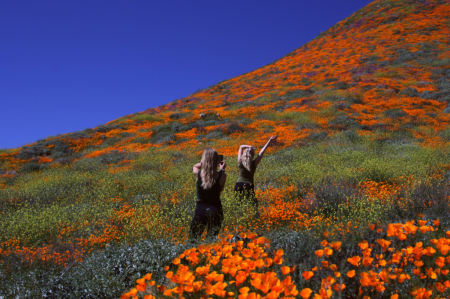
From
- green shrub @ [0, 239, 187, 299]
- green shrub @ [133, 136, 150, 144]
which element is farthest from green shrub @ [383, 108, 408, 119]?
green shrub @ [0, 239, 187, 299]

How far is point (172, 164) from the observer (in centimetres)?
1098

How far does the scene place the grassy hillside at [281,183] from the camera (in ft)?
7.47

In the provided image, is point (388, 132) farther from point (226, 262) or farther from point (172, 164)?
point (226, 262)

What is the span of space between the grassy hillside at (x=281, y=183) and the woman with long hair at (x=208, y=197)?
0.98 ft

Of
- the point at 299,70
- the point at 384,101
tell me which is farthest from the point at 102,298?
the point at 299,70

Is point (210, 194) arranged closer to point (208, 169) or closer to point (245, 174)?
point (208, 169)

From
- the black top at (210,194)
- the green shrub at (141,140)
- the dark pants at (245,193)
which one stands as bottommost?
the dark pants at (245,193)

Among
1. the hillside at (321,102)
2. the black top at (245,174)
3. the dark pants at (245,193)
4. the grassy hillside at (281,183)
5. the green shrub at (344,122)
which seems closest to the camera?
the grassy hillside at (281,183)

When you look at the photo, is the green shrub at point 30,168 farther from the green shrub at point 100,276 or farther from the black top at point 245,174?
the black top at point 245,174

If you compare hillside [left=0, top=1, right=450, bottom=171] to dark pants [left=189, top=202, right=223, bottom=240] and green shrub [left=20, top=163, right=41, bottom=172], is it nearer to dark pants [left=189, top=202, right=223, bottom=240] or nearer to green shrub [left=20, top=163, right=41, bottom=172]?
green shrub [left=20, top=163, right=41, bottom=172]

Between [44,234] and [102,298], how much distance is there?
11.8 ft

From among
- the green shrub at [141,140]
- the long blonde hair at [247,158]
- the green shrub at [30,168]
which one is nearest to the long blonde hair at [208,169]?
the long blonde hair at [247,158]

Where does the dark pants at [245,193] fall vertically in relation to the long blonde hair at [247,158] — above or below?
below

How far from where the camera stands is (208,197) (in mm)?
3889
